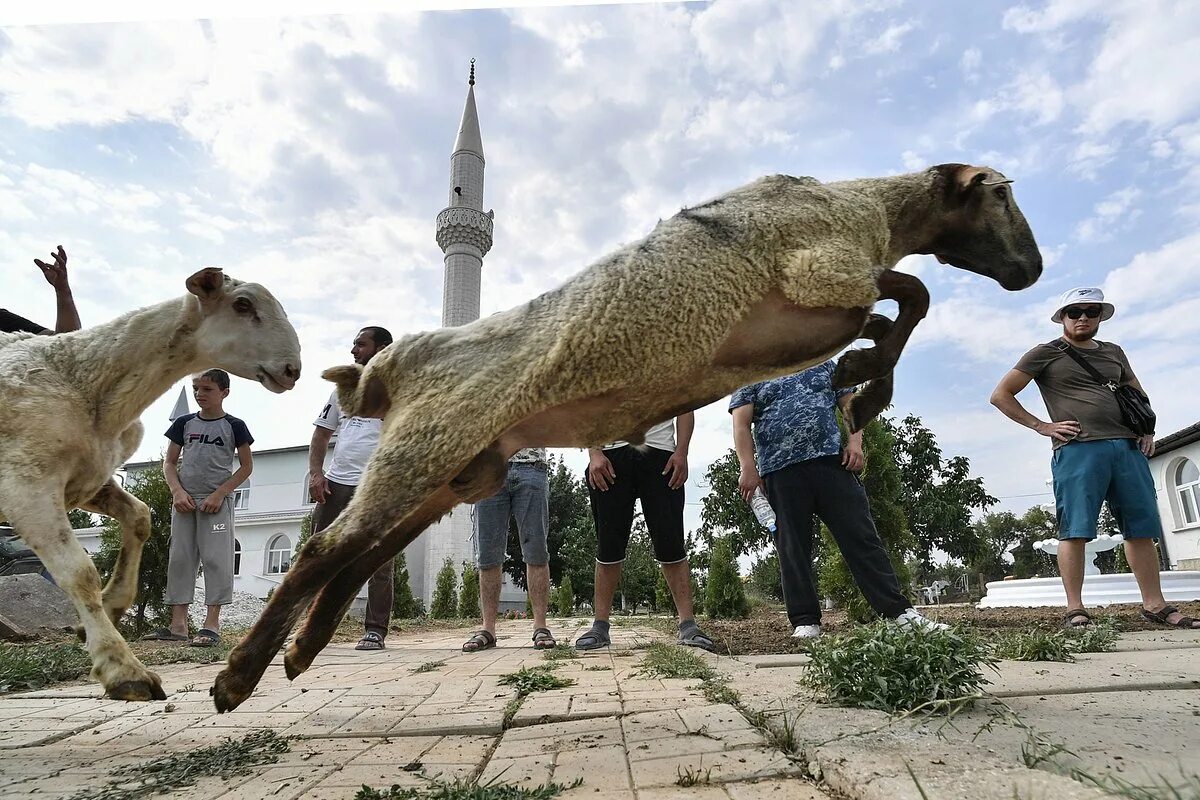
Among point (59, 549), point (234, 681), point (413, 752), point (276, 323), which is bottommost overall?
point (413, 752)

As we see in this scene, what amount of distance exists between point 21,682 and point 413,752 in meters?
3.33

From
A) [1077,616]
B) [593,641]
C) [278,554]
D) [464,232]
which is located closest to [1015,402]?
[1077,616]

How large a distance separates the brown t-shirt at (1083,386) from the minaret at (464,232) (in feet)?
83.8

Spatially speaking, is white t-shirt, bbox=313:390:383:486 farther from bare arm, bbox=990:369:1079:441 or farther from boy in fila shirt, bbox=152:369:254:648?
bare arm, bbox=990:369:1079:441

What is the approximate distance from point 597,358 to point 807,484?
9.48ft

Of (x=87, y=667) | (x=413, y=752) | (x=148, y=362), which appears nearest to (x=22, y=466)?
(x=148, y=362)

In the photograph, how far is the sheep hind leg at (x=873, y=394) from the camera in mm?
3637

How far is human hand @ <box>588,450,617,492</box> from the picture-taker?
542cm

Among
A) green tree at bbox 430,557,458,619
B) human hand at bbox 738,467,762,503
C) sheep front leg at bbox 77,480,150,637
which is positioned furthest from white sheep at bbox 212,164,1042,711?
green tree at bbox 430,557,458,619

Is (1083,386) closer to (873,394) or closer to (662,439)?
(873,394)

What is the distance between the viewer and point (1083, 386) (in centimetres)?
569

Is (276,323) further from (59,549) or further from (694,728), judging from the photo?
(694,728)

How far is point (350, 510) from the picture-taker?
2.58 m

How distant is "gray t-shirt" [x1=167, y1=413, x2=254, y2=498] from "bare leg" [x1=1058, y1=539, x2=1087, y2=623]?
725 centimetres
